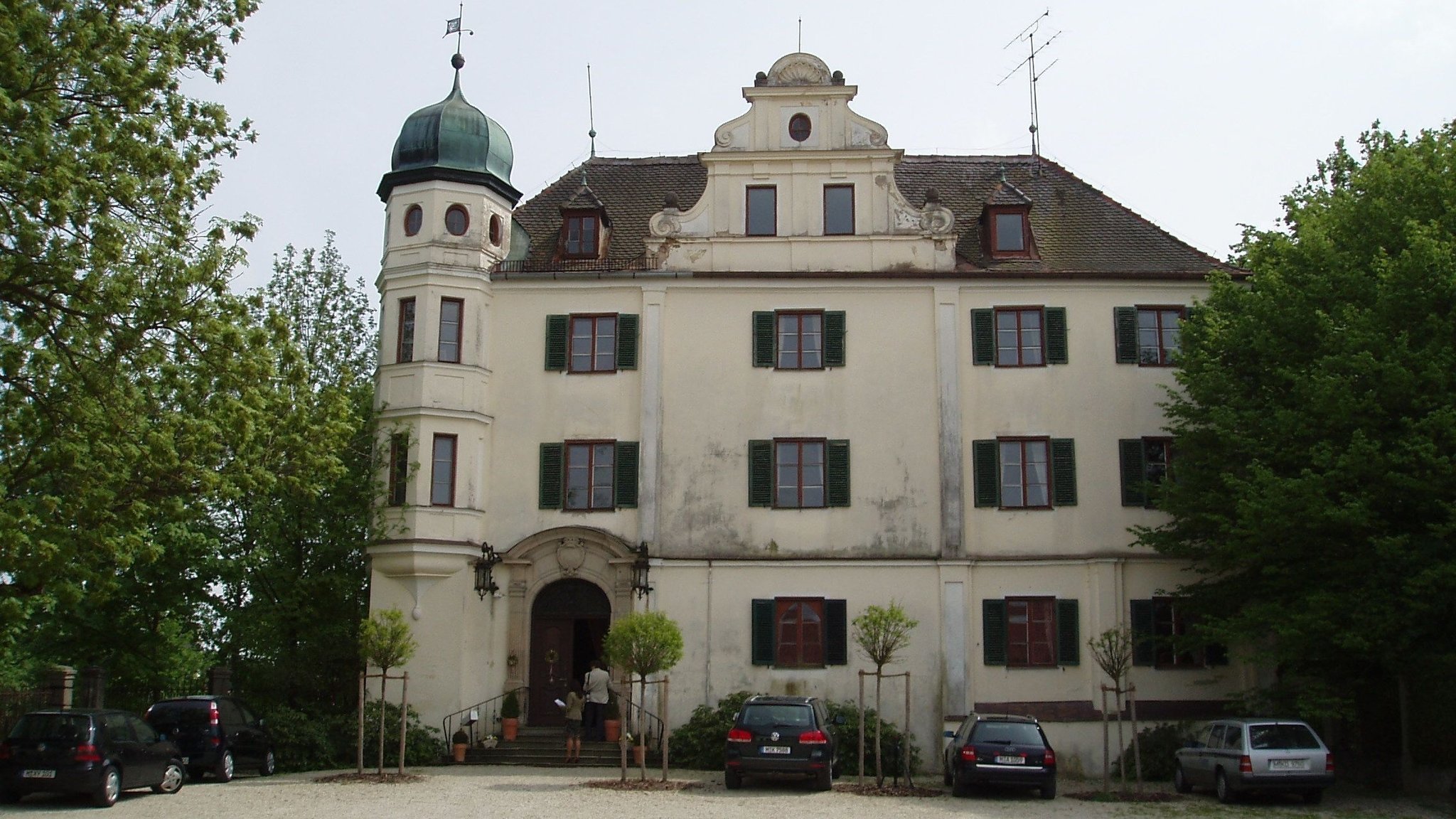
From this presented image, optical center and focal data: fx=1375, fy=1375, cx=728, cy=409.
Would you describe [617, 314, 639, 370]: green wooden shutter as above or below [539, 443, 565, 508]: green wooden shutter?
above

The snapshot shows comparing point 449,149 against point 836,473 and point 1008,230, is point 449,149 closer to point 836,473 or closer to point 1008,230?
point 836,473

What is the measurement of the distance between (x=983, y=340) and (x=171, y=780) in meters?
17.5

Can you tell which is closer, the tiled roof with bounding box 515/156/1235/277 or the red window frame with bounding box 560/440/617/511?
the red window frame with bounding box 560/440/617/511

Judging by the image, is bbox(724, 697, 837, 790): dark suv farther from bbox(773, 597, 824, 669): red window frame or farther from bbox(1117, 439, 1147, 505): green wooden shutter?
bbox(1117, 439, 1147, 505): green wooden shutter

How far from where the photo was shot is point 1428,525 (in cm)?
2102

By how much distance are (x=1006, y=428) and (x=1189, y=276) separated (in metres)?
5.17

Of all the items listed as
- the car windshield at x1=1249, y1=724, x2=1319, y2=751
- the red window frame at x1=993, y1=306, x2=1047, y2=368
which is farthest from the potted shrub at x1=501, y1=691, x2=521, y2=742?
the car windshield at x1=1249, y1=724, x2=1319, y2=751

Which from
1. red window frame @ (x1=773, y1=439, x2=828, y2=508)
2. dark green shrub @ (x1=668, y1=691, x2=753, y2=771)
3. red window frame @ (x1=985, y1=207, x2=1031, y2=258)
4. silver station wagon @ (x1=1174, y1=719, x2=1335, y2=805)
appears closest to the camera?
silver station wagon @ (x1=1174, y1=719, x2=1335, y2=805)

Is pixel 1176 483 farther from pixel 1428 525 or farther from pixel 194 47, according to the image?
pixel 194 47

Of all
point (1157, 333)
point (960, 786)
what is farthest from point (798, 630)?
point (1157, 333)

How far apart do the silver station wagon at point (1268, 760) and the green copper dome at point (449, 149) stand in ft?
60.2

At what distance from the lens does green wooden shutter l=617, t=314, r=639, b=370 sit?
2900cm

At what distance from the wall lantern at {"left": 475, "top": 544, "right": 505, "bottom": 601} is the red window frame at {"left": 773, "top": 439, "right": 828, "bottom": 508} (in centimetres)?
586

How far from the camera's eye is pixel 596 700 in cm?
2630
